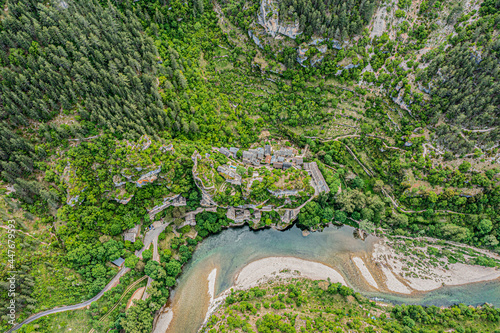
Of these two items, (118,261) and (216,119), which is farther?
(216,119)

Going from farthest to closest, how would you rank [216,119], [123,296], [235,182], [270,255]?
[216,119]
[270,255]
[235,182]
[123,296]

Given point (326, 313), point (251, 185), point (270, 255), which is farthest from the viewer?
point (270, 255)

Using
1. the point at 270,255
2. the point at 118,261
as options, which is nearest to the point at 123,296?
the point at 118,261

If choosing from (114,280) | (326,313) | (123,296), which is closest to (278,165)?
(326,313)

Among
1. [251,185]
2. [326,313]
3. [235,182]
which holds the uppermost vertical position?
[235,182]

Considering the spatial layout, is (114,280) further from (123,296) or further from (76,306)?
(76,306)

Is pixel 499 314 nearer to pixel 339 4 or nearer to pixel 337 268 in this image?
pixel 337 268

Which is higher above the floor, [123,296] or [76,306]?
[76,306]
